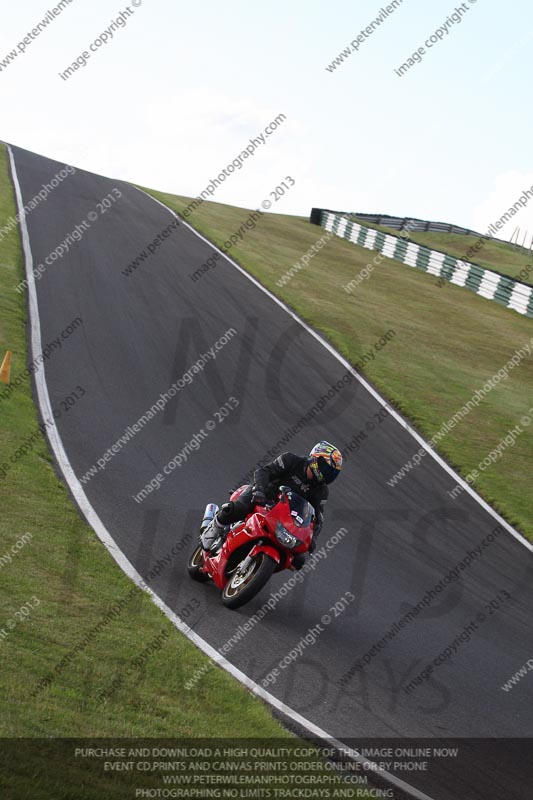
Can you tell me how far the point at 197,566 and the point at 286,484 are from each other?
134 centimetres

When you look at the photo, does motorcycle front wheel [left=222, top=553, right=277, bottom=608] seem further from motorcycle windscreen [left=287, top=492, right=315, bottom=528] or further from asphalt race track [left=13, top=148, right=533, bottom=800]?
motorcycle windscreen [left=287, top=492, right=315, bottom=528]

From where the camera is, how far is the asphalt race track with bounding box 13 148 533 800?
8.30m

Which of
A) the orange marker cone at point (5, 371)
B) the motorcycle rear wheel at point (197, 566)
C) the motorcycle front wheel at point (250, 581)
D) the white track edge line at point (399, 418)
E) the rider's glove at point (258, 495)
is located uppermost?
the white track edge line at point (399, 418)

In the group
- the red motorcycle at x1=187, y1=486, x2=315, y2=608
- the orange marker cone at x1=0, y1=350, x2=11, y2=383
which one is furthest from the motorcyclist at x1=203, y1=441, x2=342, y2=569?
the orange marker cone at x1=0, y1=350, x2=11, y2=383

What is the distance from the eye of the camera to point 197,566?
10109mm

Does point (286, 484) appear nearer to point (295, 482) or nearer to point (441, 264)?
point (295, 482)

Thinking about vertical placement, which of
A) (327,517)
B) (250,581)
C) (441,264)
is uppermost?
(441,264)

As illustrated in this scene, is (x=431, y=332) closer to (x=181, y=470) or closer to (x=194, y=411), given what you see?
(x=194, y=411)

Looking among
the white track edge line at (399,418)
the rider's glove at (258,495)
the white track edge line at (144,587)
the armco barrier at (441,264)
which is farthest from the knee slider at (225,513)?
the armco barrier at (441,264)

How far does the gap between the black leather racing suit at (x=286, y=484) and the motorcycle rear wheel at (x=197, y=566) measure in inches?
25.3

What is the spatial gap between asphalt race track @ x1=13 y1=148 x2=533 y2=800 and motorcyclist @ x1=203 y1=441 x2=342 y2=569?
84 cm

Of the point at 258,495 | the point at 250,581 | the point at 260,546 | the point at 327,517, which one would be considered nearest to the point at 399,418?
the point at 327,517

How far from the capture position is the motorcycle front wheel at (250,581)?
9.12 m

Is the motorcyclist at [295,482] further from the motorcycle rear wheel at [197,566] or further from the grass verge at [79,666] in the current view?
the grass verge at [79,666]
